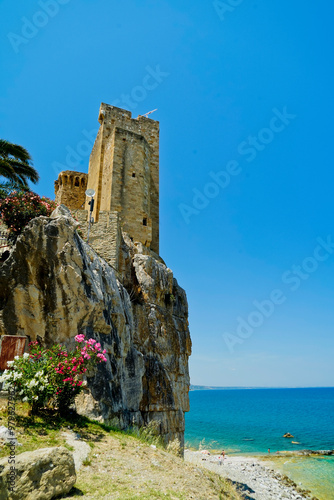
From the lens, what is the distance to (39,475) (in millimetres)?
5051

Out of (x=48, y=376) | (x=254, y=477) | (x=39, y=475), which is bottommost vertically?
(x=254, y=477)

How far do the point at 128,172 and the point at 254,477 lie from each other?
86.8ft

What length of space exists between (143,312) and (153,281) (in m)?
1.81

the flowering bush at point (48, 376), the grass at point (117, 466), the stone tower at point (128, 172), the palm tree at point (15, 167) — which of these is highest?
the stone tower at point (128, 172)

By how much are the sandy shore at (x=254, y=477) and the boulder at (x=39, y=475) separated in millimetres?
15600

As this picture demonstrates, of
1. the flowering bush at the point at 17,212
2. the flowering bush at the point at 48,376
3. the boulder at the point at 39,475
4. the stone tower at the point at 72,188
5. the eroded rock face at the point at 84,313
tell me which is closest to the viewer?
the boulder at the point at 39,475

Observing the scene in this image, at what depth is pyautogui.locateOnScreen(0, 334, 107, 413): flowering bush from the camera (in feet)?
24.7

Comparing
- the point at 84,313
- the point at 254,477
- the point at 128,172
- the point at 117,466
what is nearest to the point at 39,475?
the point at 117,466

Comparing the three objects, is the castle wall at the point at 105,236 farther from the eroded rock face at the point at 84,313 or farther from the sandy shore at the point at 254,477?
the sandy shore at the point at 254,477

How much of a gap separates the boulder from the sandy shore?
1560 cm

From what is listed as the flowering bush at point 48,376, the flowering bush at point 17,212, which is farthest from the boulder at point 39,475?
the flowering bush at point 17,212

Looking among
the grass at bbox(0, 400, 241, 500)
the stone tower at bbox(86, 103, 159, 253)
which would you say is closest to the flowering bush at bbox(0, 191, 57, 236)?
the stone tower at bbox(86, 103, 159, 253)

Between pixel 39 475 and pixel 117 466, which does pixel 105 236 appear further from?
pixel 39 475

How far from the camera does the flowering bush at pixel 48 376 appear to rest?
24.7 ft
